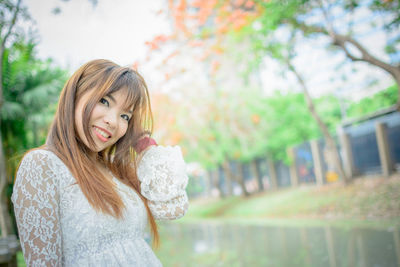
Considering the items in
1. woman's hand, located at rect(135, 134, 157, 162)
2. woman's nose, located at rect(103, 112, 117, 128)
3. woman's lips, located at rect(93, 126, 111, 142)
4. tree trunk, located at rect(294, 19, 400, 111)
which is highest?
tree trunk, located at rect(294, 19, 400, 111)

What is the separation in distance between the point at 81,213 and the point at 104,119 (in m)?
0.42

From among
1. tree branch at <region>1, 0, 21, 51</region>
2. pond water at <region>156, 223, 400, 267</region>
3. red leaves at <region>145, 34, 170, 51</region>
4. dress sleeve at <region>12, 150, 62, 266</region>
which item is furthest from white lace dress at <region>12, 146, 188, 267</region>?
red leaves at <region>145, 34, 170, 51</region>

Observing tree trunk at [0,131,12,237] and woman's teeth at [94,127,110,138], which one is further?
tree trunk at [0,131,12,237]

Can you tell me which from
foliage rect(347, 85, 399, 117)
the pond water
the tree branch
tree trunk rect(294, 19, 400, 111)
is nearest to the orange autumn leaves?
tree trunk rect(294, 19, 400, 111)

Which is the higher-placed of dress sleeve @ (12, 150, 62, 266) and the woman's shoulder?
the woman's shoulder

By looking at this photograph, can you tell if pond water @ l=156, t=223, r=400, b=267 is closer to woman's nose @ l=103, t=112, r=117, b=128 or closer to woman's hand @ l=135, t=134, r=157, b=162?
woman's hand @ l=135, t=134, r=157, b=162

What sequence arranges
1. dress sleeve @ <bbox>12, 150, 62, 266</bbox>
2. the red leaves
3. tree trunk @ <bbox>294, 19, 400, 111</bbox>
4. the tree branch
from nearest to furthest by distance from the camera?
dress sleeve @ <bbox>12, 150, 62, 266</bbox> → the tree branch → tree trunk @ <bbox>294, 19, 400, 111</bbox> → the red leaves

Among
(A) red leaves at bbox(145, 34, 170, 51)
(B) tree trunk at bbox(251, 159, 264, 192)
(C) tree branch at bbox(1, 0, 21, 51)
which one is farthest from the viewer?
(B) tree trunk at bbox(251, 159, 264, 192)

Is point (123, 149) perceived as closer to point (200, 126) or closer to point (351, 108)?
point (200, 126)

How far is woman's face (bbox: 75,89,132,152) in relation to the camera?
1.40 metres

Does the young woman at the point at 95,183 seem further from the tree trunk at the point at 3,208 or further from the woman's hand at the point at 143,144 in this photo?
the tree trunk at the point at 3,208

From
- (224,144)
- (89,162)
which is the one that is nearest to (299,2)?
(89,162)

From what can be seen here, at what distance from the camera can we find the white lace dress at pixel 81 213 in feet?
3.79

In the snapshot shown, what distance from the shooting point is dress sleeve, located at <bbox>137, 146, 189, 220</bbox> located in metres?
1.52
